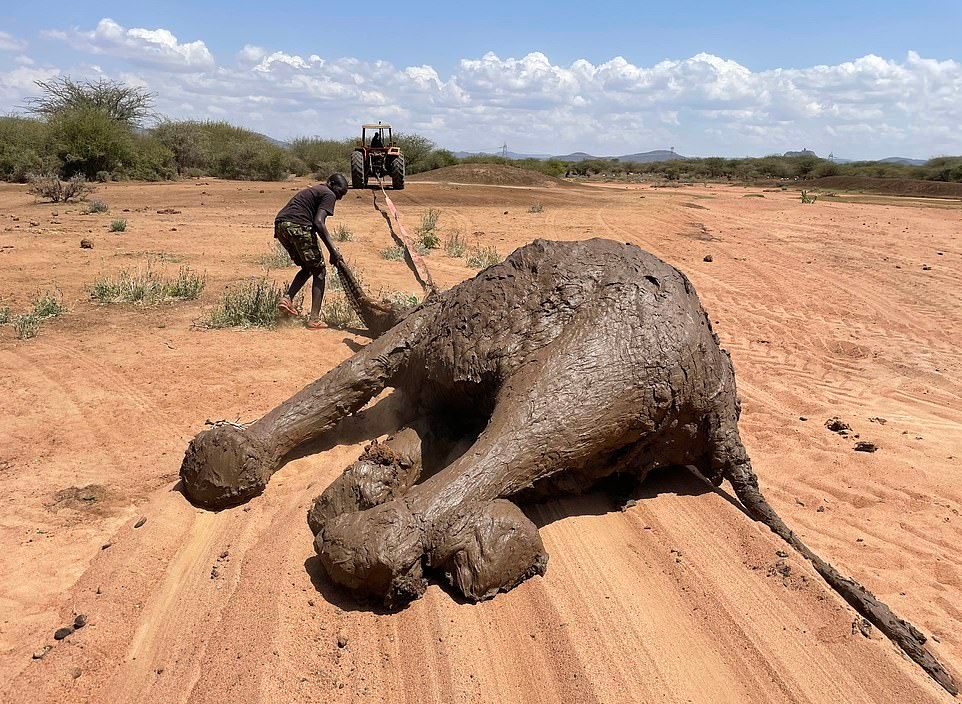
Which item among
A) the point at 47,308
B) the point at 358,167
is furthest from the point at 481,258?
the point at 358,167

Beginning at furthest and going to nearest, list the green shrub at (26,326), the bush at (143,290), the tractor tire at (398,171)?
1. the tractor tire at (398,171)
2. the bush at (143,290)
3. the green shrub at (26,326)

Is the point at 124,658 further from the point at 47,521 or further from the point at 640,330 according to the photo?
the point at 640,330

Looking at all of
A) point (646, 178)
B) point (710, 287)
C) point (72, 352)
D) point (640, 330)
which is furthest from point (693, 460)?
point (646, 178)

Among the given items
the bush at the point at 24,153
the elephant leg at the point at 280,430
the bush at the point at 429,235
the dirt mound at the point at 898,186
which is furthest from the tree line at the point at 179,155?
the elephant leg at the point at 280,430

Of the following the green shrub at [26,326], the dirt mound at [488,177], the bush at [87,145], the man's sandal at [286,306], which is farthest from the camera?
the dirt mound at [488,177]

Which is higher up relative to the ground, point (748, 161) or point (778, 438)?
point (748, 161)

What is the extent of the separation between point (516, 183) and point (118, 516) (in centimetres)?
3086

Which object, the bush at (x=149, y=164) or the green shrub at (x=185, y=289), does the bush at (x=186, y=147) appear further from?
the green shrub at (x=185, y=289)

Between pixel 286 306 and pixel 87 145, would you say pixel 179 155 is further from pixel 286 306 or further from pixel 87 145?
pixel 286 306

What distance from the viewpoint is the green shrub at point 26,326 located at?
20.8 feet

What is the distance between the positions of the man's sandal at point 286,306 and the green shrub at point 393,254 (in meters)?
4.61

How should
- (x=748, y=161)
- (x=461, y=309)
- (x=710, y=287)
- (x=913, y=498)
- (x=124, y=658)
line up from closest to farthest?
(x=124, y=658) → (x=461, y=309) → (x=913, y=498) → (x=710, y=287) → (x=748, y=161)

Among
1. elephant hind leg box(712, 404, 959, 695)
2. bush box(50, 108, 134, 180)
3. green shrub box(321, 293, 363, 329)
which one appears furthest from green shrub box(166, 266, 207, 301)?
bush box(50, 108, 134, 180)

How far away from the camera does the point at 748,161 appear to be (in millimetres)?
61719
